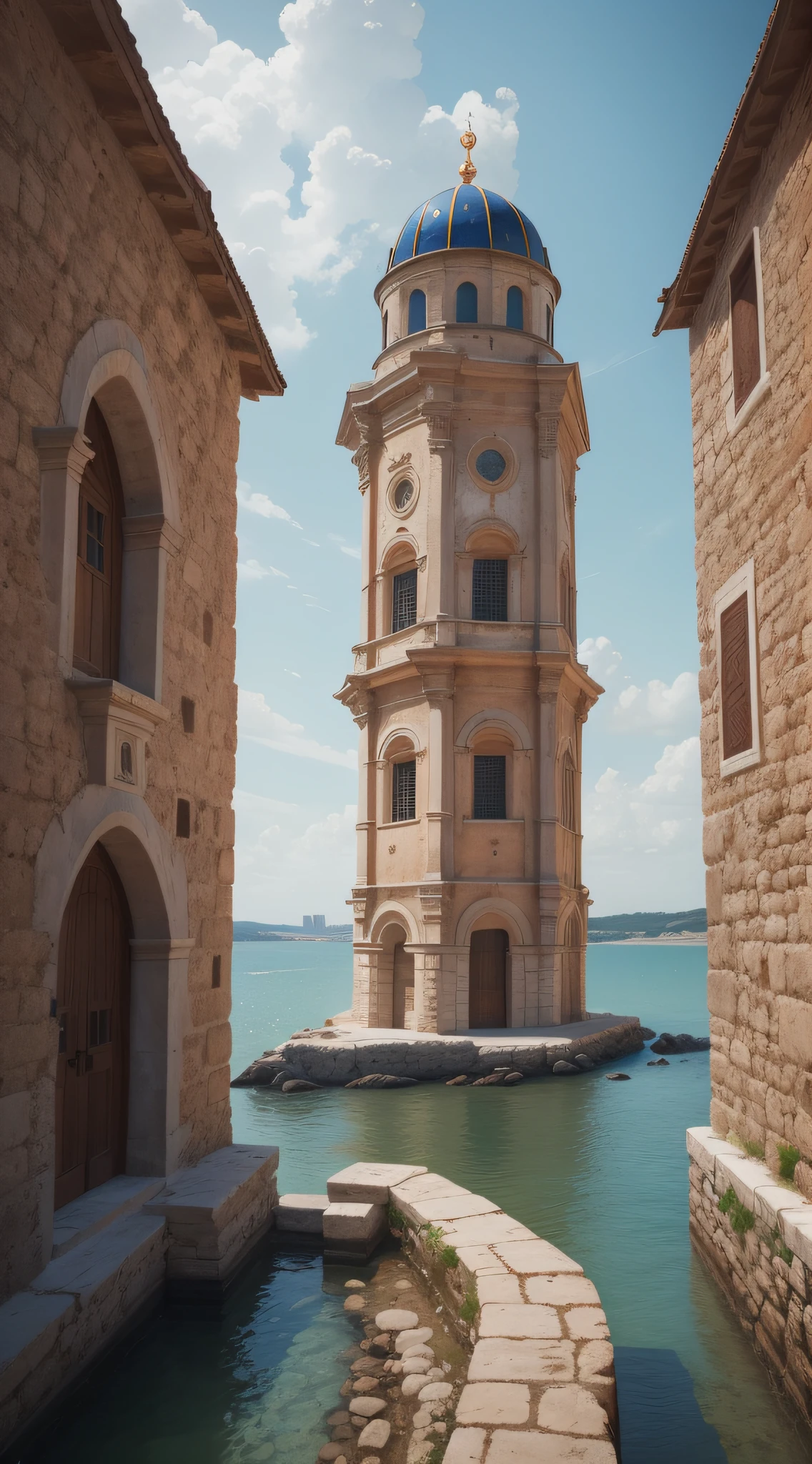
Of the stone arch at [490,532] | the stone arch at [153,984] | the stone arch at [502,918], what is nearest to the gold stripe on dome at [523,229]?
the stone arch at [490,532]

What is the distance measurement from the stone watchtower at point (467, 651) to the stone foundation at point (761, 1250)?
15.0 m

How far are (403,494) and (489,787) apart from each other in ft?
23.7

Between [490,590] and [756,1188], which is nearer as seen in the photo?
[756,1188]

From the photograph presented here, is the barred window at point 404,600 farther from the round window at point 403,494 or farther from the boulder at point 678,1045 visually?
the boulder at point 678,1045

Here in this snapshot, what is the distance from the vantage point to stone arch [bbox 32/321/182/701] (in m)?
6.02

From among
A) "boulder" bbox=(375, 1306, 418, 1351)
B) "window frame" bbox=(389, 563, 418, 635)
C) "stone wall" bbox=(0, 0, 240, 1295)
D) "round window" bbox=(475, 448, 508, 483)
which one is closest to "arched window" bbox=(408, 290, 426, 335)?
"round window" bbox=(475, 448, 508, 483)

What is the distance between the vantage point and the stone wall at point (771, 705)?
6.31 meters

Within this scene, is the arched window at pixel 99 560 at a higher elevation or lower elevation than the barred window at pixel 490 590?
lower

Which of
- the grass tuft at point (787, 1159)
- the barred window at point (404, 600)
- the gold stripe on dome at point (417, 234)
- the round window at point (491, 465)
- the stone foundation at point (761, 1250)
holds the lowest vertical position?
the stone foundation at point (761, 1250)

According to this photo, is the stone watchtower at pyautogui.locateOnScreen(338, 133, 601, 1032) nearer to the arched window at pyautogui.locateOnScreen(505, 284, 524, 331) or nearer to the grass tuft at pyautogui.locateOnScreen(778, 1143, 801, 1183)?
the arched window at pyautogui.locateOnScreen(505, 284, 524, 331)

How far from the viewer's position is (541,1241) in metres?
6.75

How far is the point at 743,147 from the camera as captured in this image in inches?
283

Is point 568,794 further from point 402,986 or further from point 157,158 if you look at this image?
point 157,158

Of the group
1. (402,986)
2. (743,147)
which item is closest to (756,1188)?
(743,147)
